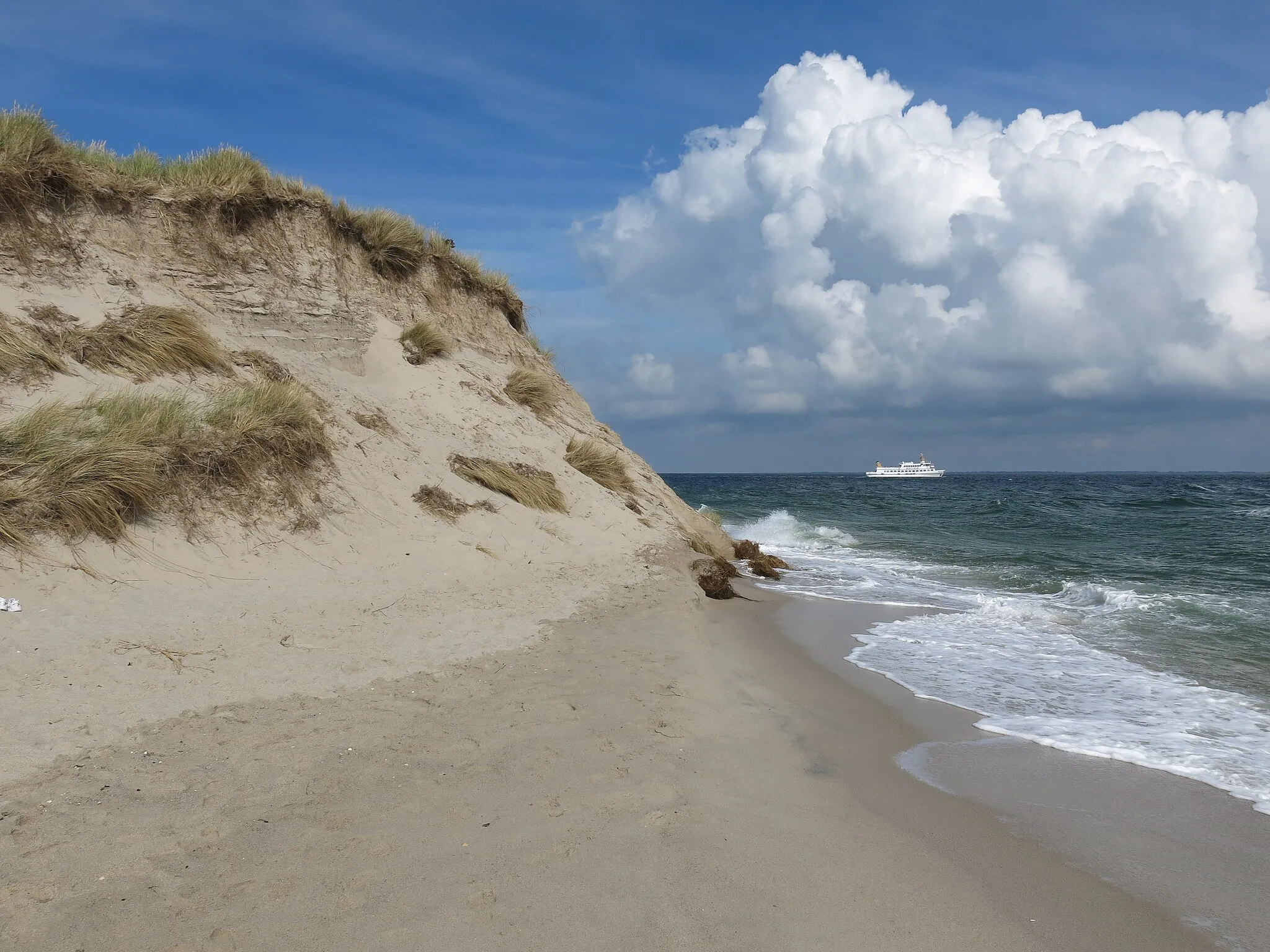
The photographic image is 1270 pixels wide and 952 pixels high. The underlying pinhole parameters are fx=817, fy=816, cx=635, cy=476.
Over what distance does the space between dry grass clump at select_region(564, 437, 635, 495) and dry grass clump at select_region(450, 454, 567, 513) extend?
147cm

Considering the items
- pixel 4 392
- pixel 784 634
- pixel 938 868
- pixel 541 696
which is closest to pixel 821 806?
pixel 938 868

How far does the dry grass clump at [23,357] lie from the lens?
7113 mm

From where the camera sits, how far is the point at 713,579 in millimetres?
10273

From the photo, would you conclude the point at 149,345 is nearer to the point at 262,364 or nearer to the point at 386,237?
the point at 262,364

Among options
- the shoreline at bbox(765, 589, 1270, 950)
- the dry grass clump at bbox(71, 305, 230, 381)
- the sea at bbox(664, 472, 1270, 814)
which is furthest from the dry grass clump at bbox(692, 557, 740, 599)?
the dry grass clump at bbox(71, 305, 230, 381)

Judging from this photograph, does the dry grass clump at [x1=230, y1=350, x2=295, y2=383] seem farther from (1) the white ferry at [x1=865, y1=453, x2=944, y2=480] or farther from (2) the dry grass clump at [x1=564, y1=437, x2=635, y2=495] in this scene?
(1) the white ferry at [x1=865, y1=453, x2=944, y2=480]

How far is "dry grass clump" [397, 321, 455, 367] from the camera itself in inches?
471

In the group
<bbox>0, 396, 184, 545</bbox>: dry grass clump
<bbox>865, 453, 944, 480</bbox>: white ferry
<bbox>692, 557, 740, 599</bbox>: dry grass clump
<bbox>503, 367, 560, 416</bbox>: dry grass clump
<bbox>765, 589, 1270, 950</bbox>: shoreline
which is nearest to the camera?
<bbox>765, 589, 1270, 950</bbox>: shoreline

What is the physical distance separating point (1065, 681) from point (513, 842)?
5503 mm

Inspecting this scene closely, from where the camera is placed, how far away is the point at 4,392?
6906 millimetres

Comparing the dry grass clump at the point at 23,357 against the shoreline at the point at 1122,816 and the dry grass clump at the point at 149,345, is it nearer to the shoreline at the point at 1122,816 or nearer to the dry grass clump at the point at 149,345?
the dry grass clump at the point at 149,345

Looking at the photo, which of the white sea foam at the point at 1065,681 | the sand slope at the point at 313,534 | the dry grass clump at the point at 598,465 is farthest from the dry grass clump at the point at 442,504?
the white sea foam at the point at 1065,681

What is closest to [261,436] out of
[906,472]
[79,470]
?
[79,470]

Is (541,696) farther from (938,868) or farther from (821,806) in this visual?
(938,868)
